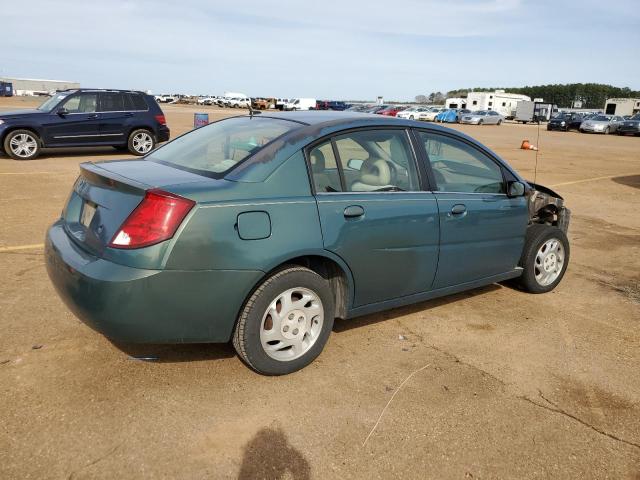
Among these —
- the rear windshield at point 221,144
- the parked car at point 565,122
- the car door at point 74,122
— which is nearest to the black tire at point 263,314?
the rear windshield at point 221,144

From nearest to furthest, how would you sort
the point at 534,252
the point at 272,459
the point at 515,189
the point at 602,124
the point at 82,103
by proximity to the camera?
the point at 272,459 → the point at 515,189 → the point at 534,252 → the point at 82,103 → the point at 602,124

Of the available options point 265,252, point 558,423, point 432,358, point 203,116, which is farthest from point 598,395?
point 203,116

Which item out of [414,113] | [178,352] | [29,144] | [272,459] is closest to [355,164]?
[178,352]

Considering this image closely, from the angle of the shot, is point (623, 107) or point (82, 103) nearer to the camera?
point (82, 103)

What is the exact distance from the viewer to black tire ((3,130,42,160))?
12.1 m

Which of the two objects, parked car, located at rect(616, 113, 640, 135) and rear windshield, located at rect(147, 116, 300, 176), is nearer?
rear windshield, located at rect(147, 116, 300, 176)

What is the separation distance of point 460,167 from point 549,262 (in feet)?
4.61

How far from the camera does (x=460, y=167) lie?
4.29 meters

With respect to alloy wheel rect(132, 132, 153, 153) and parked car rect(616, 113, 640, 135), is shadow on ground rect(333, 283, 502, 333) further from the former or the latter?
parked car rect(616, 113, 640, 135)

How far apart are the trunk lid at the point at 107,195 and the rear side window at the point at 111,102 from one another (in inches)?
413

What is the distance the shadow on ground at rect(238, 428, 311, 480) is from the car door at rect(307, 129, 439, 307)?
3.76 ft

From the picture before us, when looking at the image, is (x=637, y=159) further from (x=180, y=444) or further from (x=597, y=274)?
(x=180, y=444)

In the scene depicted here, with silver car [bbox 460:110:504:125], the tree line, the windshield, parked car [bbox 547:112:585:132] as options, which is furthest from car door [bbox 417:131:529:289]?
the tree line

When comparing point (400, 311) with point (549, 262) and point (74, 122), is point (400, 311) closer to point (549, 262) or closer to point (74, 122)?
point (549, 262)
